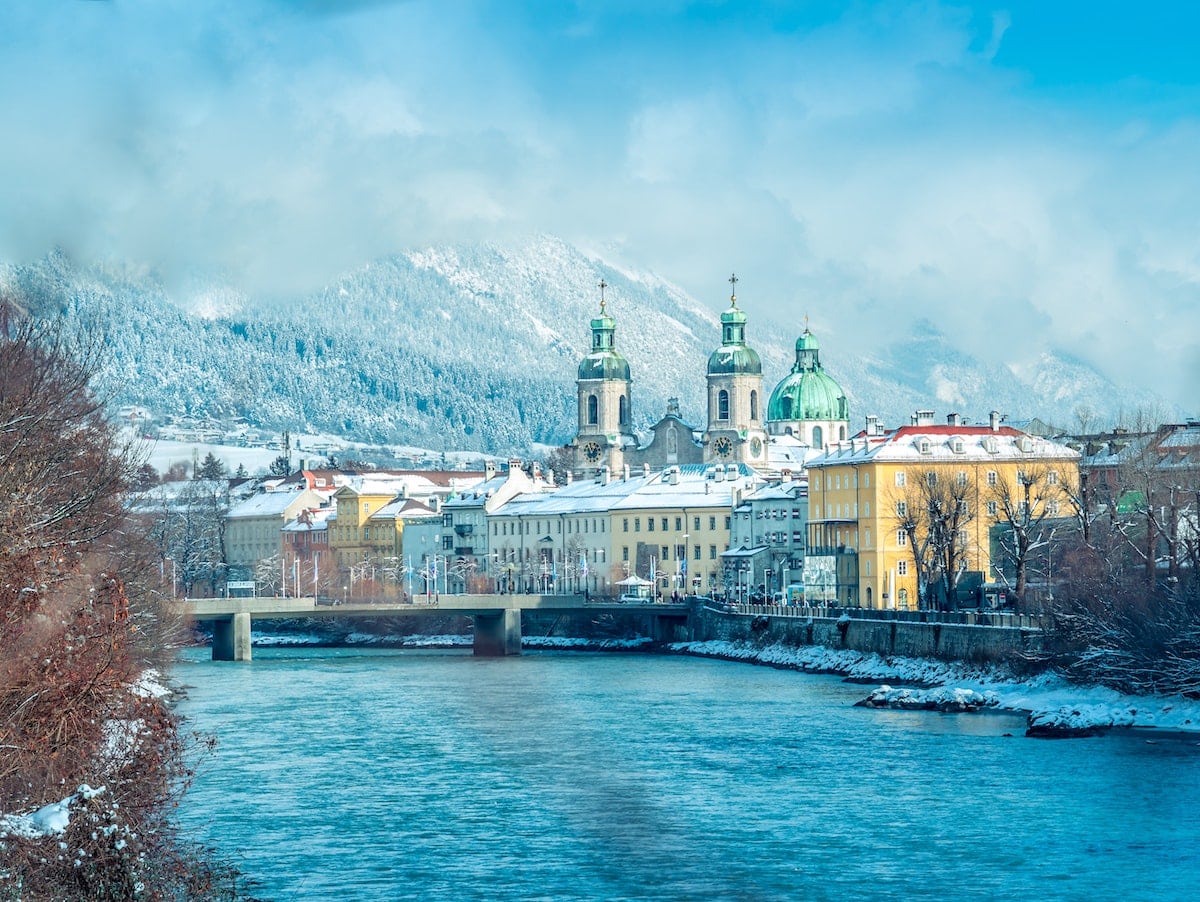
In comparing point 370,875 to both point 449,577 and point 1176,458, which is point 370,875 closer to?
point 1176,458

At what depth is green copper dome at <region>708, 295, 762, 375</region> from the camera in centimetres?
19212

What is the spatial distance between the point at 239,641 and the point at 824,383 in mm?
99643

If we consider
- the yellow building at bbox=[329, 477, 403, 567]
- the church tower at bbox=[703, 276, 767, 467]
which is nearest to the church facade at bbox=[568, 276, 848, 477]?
the church tower at bbox=[703, 276, 767, 467]

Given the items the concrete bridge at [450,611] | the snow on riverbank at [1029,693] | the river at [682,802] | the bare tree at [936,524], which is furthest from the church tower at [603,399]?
the river at [682,802]

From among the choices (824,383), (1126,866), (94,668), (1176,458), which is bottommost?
(1126,866)

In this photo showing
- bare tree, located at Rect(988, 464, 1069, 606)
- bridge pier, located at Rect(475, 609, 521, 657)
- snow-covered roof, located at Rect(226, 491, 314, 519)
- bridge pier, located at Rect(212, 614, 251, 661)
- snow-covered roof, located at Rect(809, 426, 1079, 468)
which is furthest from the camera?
snow-covered roof, located at Rect(226, 491, 314, 519)

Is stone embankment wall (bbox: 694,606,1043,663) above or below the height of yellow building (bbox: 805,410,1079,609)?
below

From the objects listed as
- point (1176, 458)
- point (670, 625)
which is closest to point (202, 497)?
point (670, 625)

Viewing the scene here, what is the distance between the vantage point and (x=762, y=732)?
197ft

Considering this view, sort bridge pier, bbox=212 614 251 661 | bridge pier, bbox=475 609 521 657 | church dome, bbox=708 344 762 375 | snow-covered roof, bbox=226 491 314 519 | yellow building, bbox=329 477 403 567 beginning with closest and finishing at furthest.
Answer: bridge pier, bbox=212 614 251 661 → bridge pier, bbox=475 609 521 657 → yellow building, bbox=329 477 403 567 → snow-covered roof, bbox=226 491 314 519 → church dome, bbox=708 344 762 375

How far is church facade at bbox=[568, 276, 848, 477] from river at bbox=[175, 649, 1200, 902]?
115876 millimetres

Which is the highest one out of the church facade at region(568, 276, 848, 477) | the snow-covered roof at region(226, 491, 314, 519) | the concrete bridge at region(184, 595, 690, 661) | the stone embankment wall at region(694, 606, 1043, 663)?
the church facade at region(568, 276, 848, 477)

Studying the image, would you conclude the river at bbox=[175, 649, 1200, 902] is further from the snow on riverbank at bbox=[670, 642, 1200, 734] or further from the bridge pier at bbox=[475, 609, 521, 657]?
the bridge pier at bbox=[475, 609, 521, 657]

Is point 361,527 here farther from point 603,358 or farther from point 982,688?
point 982,688
